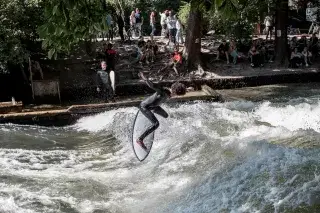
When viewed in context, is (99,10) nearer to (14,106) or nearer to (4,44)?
(14,106)

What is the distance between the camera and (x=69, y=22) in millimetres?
4871

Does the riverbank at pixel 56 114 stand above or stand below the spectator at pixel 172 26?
below

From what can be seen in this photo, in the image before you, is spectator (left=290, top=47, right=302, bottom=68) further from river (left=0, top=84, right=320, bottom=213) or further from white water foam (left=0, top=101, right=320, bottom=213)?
white water foam (left=0, top=101, right=320, bottom=213)

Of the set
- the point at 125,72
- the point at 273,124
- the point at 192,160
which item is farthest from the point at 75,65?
the point at 192,160

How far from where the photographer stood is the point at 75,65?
21219 millimetres

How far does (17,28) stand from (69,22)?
13816 millimetres

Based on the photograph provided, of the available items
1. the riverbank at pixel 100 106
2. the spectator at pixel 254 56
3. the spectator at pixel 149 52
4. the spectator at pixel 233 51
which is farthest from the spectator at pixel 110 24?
the spectator at pixel 254 56

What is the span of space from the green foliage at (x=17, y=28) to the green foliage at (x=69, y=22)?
1207 cm

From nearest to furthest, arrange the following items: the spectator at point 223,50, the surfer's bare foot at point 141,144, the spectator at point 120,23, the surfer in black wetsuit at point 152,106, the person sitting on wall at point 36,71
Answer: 1. the surfer in black wetsuit at point 152,106
2. the surfer's bare foot at point 141,144
3. the person sitting on wall at point 36,71
4. the spectator at point 223,50
5. the spectator at point 120,23

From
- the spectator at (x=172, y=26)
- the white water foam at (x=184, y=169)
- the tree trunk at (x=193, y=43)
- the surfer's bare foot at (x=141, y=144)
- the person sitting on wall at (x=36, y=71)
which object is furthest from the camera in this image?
the spectator at (x=172, y=26)

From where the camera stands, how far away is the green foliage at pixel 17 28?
17.2 m

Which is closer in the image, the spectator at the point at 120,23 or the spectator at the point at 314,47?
the spectator at the point at 314,47

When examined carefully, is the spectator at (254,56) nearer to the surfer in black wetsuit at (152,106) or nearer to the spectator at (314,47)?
the spectator at (314,47)

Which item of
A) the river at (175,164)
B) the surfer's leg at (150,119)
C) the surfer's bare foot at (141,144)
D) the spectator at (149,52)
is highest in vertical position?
the spectator at (149,52)
